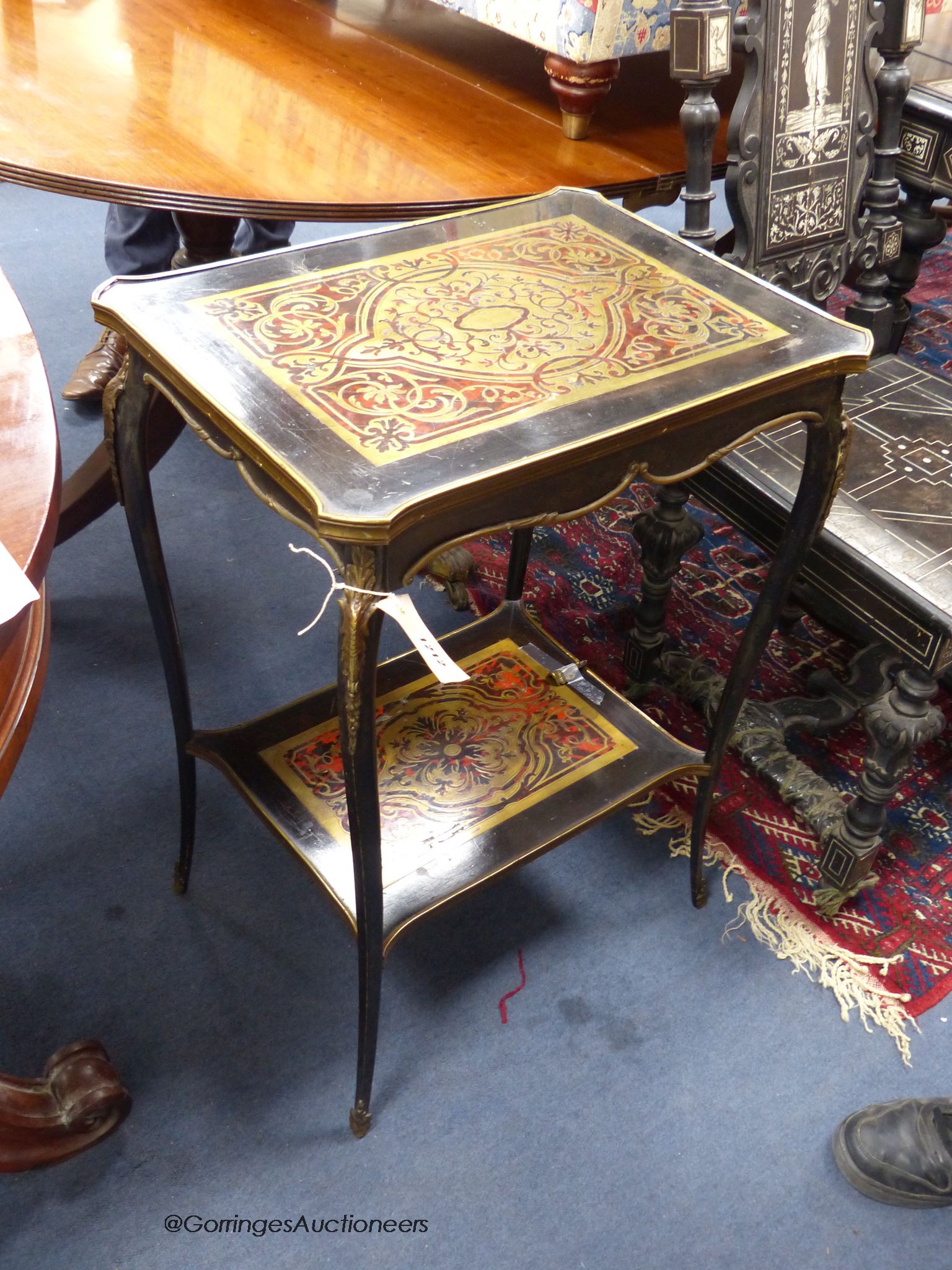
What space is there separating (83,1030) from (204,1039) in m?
0.14

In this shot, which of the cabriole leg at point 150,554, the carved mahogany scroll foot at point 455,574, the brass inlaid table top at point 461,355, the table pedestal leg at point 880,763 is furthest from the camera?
the carved mahogany scroll foot at point 455,574

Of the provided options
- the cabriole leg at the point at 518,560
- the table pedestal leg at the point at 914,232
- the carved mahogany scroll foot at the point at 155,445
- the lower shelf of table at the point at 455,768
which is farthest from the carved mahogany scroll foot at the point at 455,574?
the table pedestal leg at the point at 914,232

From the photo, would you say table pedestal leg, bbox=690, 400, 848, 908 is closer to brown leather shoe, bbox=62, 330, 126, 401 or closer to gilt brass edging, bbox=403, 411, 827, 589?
gilt brass edging, bbox=403, 411, 827, 589

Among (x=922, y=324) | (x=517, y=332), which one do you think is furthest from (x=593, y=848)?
(x=922, y=324)

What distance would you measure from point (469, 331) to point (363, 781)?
0.42 m

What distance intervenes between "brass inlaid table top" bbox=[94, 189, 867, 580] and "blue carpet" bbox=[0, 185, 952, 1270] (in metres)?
0.73

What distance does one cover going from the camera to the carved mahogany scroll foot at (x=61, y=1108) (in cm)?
113

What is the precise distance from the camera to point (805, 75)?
1396 millimetres

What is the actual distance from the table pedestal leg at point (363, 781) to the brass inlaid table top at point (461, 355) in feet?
0.15

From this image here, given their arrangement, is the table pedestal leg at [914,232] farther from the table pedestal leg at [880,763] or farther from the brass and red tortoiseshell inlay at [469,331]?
the brass and red tortoiseshell inlay at [469,331]

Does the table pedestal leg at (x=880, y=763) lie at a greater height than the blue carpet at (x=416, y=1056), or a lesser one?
greater

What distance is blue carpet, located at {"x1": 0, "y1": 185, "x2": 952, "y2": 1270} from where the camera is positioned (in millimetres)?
1174

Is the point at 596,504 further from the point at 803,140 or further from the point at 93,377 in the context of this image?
the point at 93,377

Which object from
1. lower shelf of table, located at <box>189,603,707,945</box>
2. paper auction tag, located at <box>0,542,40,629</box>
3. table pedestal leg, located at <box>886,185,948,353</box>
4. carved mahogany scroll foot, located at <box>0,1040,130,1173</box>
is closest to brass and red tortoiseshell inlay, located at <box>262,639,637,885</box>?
lower shelf of table, located at <box>189,603,707,945</box>
